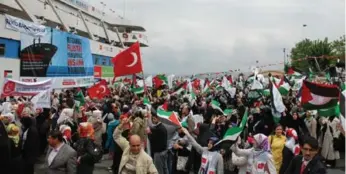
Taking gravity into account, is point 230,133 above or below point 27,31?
below

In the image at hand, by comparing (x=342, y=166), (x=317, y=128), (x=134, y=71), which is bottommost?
(x=342, y=166)

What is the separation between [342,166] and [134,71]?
5.80 m

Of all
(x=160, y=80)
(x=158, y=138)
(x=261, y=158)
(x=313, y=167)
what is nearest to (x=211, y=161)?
(x=261, y=158)

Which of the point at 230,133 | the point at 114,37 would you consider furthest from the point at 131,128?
the point at 114,37

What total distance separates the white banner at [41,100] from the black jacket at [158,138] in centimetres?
344

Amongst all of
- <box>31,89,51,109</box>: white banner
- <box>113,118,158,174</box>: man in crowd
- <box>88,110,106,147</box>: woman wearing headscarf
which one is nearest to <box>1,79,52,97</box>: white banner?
<box>31,89,51,109</box>: white banner

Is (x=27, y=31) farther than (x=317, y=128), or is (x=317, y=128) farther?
(x=27, y=31)

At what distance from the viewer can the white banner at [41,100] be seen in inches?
401

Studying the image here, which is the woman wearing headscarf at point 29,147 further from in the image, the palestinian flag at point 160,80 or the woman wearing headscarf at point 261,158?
the palestinian flag at point 160,80

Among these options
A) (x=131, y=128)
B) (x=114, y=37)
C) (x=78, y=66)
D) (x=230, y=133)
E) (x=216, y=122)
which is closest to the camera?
(x=230, y=133)

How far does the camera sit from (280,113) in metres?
10.3

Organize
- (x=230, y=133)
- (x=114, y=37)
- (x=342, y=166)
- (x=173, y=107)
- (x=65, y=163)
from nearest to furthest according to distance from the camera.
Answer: (x=65, y=163), (x=230, y=133), (x=342, y=166), (x=173, y=107), (x=114, y=37)

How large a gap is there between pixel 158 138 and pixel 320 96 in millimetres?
2735

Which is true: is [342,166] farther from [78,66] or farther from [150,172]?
[78,66]
